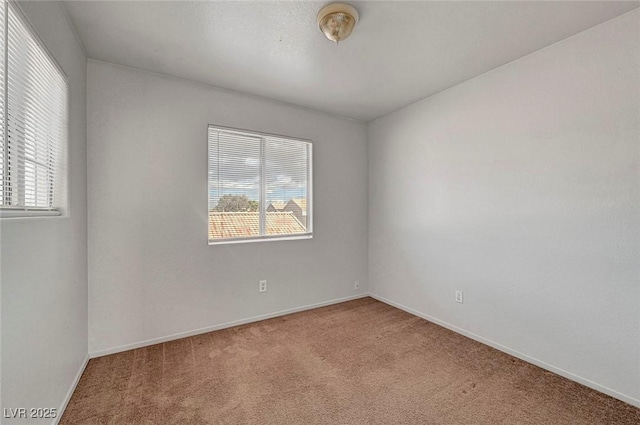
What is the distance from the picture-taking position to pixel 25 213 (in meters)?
1.29

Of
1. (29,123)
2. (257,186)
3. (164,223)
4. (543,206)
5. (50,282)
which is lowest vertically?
(50,282)

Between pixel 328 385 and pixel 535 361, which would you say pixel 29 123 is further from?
pixel 535 361

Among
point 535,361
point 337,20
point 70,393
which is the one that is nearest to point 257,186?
point 337,20

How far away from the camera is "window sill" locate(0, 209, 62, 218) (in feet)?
3.70

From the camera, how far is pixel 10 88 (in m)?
1.17

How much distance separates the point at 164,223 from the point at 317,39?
6.90ft

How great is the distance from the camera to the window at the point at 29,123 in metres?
1.14

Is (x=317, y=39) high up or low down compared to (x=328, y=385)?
up

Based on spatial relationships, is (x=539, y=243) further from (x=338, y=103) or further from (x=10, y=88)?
(x=10, y=88)

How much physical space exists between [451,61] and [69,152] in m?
3.08

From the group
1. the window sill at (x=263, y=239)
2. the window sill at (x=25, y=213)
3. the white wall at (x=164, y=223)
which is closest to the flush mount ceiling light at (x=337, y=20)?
the white wall at (x=164, y=223)

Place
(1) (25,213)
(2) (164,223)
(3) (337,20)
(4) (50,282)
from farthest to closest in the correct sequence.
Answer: (2) (164,223) → (3) (337,20) → (4) (50,282) → (1) (25,213)

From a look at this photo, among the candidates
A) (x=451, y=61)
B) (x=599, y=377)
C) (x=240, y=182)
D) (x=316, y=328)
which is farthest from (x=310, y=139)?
(x=599, y=377)

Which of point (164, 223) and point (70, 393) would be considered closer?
point (70, 393)
